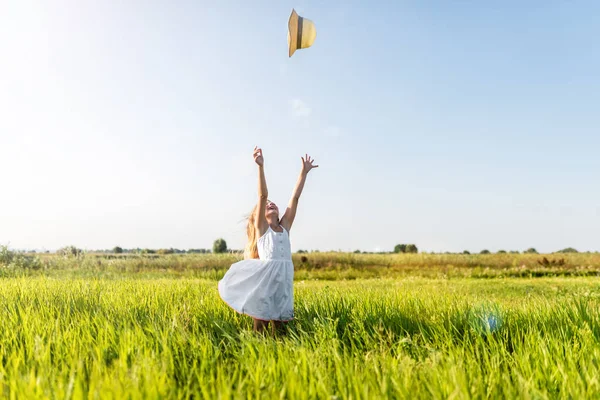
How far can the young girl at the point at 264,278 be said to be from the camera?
511cm

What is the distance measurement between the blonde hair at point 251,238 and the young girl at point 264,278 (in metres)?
0.18

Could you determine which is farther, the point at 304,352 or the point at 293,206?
the point at 293,206

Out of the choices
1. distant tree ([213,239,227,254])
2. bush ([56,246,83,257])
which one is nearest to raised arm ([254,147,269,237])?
bush ([56,246,83,257])

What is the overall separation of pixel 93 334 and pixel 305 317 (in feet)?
7.66

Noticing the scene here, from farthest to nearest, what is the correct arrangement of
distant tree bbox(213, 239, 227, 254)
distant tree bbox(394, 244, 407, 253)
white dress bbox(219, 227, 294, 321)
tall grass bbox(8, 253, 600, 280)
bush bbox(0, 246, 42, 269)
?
distant tree bbox(213, 239, 227, 254), distant tree bbox(394, 244, 407, 253), tall grass bbox(8, 253, 600, 280), bush bbox(0, 246, 42, 269), white dress bbox(219, 227, 294, 321)

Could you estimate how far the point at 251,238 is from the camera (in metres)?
5.80

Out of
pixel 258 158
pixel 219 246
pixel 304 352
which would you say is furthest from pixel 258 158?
pixel 219 246

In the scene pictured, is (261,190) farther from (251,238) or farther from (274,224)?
(251,238)

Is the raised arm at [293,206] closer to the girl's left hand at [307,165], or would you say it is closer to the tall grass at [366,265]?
the girl's left hand at [307,165]

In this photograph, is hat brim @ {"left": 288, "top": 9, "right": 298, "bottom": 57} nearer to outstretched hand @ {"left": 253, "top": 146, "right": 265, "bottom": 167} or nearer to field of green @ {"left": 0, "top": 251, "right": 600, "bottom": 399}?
outstretched hand @ {"left": 253, "top": 146, "right": 265, "bottom": 167}

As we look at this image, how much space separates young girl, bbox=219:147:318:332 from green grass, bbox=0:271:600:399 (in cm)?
26

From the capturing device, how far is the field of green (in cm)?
280

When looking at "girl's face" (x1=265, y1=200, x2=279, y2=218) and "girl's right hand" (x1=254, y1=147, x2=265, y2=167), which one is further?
"girl's face" (x1=265, y1=200, x2=279, y2=218)

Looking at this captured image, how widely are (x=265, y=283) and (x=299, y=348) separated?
5.37 ft
